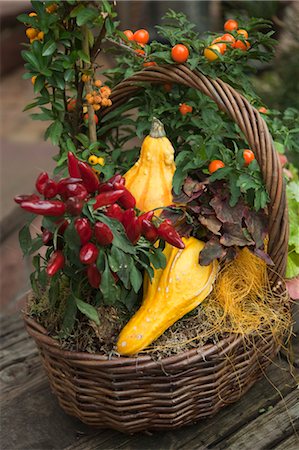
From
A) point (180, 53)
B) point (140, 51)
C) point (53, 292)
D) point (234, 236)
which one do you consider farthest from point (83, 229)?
point (140, 51)

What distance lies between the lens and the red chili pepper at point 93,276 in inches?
48.1

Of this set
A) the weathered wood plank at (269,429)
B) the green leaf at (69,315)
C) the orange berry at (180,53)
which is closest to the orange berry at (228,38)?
the orange berry at (180,53)

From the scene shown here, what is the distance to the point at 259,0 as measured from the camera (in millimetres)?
3098

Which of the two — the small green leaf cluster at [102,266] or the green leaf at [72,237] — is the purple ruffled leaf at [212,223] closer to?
the small green leaf cluster at [102,266]

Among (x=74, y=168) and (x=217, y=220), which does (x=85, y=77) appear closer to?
(x=74, y=168)

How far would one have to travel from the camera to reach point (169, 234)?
128 centimetres

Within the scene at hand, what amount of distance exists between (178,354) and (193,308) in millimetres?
117

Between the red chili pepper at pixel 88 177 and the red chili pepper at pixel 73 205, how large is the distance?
9 cm

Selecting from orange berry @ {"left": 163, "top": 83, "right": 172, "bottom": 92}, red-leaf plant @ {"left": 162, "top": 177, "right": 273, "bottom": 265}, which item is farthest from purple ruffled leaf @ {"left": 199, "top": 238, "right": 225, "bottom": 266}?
orange berry @ {"left": 163, "top": 83, "right": 172, "bottom": 92}

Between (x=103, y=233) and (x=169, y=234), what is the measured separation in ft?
0.49

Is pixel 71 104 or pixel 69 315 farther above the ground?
pixel 71 104

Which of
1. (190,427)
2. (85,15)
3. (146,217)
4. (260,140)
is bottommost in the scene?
(190,427)

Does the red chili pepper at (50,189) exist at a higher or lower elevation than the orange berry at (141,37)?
lower

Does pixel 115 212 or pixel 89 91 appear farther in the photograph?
pixel 89 91
